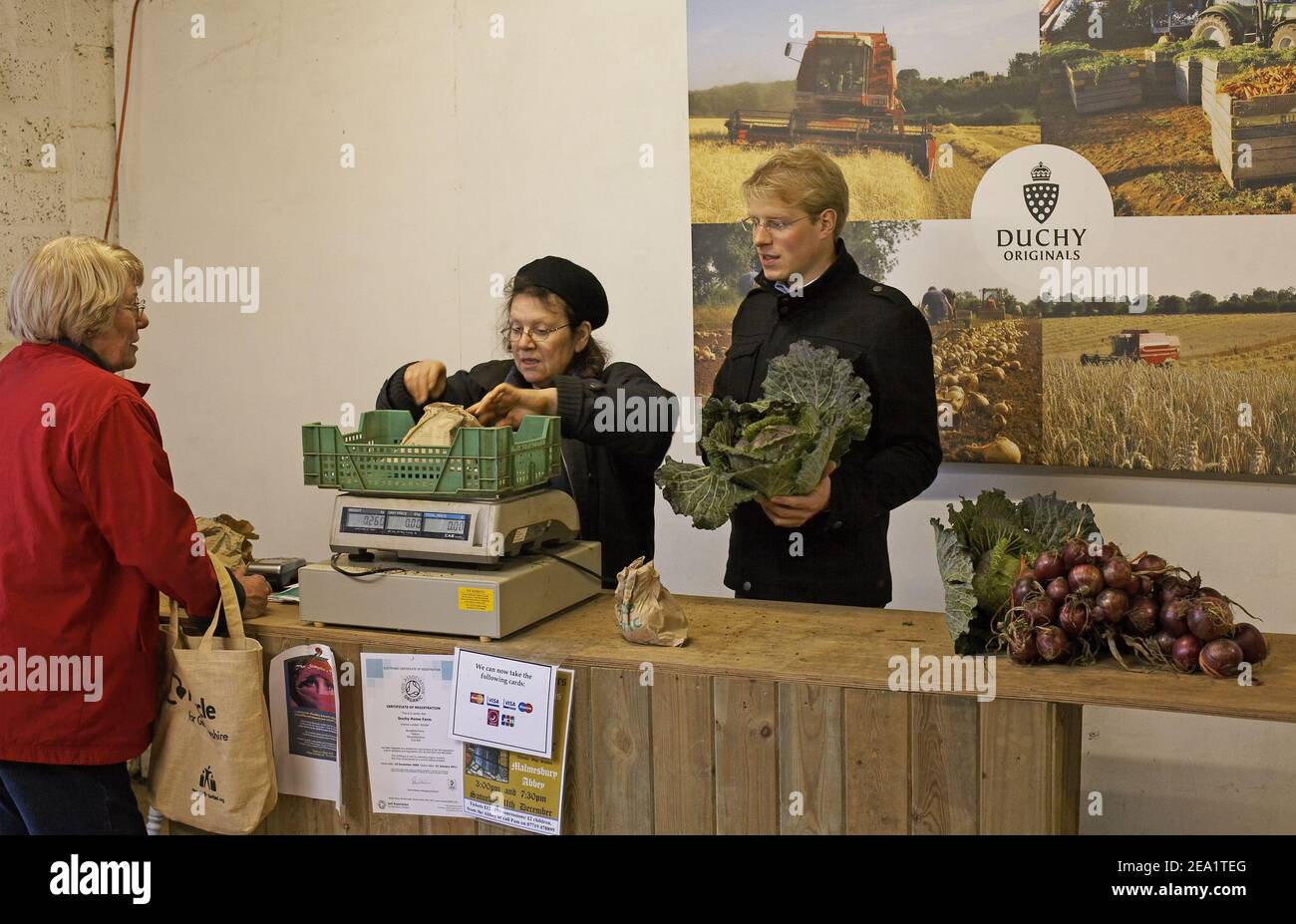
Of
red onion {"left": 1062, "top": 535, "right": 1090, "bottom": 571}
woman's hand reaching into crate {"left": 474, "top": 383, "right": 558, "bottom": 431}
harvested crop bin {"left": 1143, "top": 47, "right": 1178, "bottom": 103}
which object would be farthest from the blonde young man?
harvested crop bin {"left": 1143, "top": 47, "right": 1178, "bottom": 103}

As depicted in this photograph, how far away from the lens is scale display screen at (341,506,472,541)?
242 cm

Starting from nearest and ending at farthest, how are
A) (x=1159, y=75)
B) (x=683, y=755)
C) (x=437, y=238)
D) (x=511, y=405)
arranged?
(x=683, y=755) < (x=511, y=405) < (x=1159, y=75) < (x=437, y=238)

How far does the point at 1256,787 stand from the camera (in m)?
3.61

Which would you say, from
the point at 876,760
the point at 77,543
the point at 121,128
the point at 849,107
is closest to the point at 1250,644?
the point at 876,760

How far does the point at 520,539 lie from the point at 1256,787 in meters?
2.51

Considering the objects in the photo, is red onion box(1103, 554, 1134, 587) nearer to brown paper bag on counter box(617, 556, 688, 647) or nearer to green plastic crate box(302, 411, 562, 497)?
brown paper bag on counter box(617, 556, 688, 647)

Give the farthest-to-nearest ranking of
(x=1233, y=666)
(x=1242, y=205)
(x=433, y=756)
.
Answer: (x=1242, y=205)
(x=433, y=756)
(x=1233, y=666)

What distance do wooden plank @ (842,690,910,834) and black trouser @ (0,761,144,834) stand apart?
1.45 m

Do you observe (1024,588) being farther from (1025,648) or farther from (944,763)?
(944,763)

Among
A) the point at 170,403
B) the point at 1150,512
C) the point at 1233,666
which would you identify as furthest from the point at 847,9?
the point at 170,403

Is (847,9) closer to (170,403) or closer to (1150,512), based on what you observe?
(1150,512)

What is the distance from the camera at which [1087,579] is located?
215cm

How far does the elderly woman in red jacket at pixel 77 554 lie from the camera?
7.45 ft

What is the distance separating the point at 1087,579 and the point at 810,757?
1.93 ft
